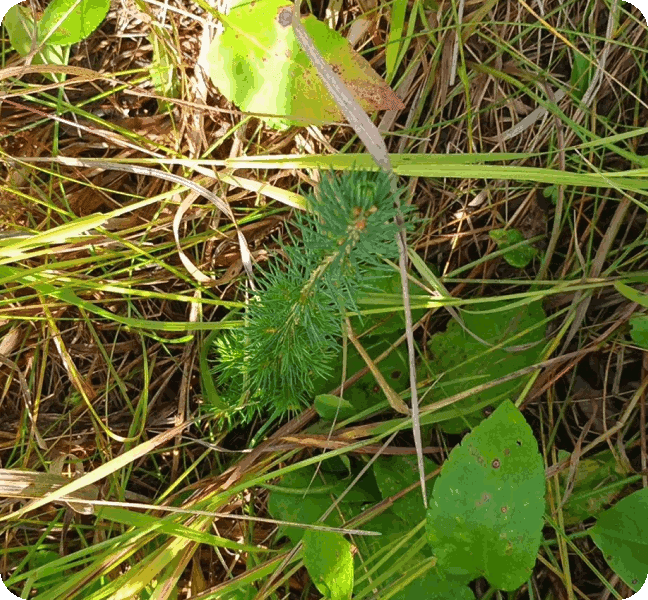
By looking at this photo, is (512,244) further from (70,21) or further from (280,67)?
(70,21)

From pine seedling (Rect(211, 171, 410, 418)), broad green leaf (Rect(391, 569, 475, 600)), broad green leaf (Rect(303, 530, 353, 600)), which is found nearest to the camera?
pine seedling (Rect(211, 171, 410, 418))

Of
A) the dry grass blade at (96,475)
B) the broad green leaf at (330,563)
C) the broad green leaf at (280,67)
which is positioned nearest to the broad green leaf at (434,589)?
the broad green leaf at (330,563)

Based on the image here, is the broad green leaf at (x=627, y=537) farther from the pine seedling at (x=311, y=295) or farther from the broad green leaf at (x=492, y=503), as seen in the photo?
the pine seedling at (x=311, y=295)

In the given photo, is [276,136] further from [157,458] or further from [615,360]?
[615,360]

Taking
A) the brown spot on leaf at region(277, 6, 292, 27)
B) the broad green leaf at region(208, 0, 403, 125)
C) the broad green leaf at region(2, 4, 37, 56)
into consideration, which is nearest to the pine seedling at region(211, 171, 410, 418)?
the broad green leaf at region(208, 0, 403, 125)

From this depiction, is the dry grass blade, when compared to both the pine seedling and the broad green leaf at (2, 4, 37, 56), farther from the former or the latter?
the broad green leaf at (2, 4, 37, 56)

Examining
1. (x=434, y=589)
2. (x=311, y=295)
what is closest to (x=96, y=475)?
(x=311, y=295)
